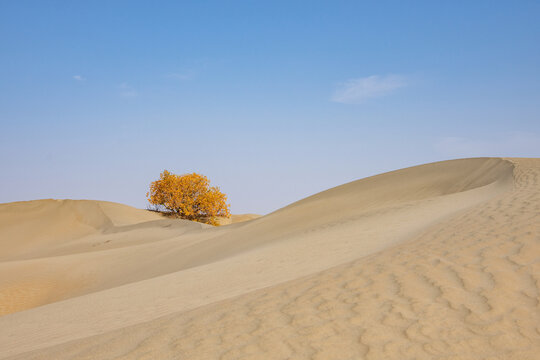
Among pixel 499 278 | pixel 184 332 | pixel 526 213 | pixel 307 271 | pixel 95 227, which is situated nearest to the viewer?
pixel 184 332

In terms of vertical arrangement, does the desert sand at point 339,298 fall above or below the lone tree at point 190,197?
below

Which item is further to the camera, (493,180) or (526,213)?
(493,180)

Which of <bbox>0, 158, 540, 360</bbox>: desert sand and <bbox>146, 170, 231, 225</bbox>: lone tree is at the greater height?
<bbox>146, 170, 231, 225</bbox>: lone tree

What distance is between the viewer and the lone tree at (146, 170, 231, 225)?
27.6m

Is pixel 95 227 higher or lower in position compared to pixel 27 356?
higher

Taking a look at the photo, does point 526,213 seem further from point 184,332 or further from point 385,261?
point 184,332

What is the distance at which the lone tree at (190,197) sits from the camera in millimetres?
27609

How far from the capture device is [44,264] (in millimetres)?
13969

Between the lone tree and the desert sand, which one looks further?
the lone tree

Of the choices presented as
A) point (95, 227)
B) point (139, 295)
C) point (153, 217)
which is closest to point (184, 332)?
point (139, 295)

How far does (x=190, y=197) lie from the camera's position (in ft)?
91.8

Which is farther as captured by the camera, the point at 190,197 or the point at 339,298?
the point at 190,197

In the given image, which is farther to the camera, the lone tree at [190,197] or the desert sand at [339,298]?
the lone tree at [190,197]

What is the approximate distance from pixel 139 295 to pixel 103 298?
0.86m
